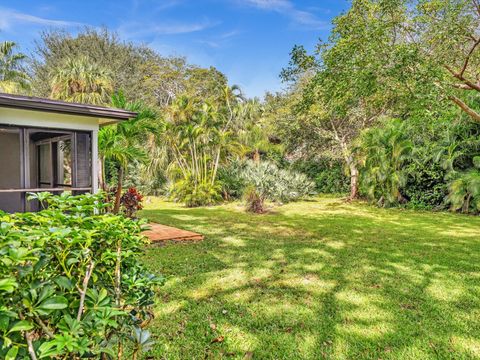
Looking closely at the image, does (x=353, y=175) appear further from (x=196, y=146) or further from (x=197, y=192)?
(x=196, y=146)

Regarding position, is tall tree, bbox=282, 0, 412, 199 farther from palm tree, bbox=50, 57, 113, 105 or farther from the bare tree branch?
palm tree, bbox=50, 57, 113, 105

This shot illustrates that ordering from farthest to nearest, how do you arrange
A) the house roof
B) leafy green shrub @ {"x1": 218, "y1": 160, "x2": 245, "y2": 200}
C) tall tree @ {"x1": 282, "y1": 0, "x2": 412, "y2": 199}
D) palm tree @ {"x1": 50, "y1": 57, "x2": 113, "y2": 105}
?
1. palm tree @ {"x1": 50, "y1": 57, "x2": 113, "y2": 105}
2. leafy green shrub @ {"x1": 218, "y1": 160, "x2": 245, "y2": 200}
3. tall tree @ {"x1": 282, "y1": 0, "x2": 412, "y2": 199}
4. the house roof

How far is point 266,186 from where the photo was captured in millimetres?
12023

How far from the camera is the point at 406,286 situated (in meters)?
4.47

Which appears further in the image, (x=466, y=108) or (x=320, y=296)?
(x=466, y=108)

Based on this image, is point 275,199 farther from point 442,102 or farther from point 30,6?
point 30,6

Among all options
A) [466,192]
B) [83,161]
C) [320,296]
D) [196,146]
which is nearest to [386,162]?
[466,192]

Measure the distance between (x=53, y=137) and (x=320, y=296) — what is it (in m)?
6.05

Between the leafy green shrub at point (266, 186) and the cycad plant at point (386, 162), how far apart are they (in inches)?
132

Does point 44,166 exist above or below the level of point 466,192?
above

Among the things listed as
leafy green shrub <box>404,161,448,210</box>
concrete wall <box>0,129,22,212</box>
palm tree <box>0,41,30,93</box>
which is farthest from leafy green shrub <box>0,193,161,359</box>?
palm tree <box>0,41,30,93</box>

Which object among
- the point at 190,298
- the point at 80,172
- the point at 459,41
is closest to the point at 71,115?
the point at 80,172

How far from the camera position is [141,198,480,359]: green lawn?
9.78ft

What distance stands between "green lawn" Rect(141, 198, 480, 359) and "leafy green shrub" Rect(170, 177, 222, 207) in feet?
18.8
